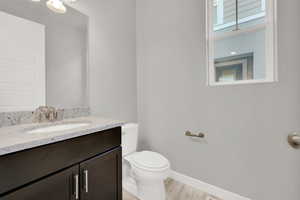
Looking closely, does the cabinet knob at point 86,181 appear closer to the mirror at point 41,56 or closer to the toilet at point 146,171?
the toilet at point 146,171

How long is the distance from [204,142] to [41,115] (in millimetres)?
1549

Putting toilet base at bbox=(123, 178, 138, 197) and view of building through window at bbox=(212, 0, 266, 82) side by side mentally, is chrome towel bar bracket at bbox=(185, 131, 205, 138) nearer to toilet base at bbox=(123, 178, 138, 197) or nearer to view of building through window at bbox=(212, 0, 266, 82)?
view of building through window at bbox=(212, 0, 266, 82)

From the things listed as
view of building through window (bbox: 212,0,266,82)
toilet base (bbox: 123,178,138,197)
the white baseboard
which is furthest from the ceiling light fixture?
the white baseboard

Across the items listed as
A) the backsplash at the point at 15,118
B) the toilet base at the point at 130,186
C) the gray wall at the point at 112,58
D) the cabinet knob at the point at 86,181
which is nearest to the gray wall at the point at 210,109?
the gray wall at the point at 112,58

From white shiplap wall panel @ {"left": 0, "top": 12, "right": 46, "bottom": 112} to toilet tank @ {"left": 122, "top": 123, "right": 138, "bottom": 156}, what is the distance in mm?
828

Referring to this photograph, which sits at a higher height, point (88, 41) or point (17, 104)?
point (88, 41)

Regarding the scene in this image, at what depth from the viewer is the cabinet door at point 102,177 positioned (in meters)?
0.87

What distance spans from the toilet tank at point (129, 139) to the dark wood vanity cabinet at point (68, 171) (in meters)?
0.52

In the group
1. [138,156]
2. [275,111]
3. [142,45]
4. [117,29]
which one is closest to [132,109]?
[138,156]

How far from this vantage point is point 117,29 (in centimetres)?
189

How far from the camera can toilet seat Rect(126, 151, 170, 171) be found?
1.33m

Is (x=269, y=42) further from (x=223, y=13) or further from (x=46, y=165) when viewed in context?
(x=46, y=165)

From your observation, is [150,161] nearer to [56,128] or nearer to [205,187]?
[205,187]

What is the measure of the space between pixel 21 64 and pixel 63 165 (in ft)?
2.79
